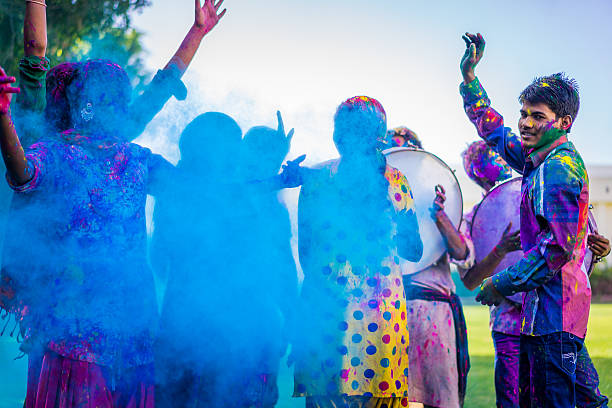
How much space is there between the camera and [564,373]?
2.53 m

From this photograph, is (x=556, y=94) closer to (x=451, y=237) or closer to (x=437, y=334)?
(x=451, y=237)

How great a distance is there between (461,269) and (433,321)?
43 cm

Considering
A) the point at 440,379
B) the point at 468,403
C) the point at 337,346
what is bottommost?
the point at 468,403

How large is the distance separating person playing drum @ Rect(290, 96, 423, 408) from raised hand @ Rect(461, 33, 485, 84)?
555 millimetres

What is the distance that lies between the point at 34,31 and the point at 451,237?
273 centimetres

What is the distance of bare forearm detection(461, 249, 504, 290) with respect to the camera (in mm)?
3617

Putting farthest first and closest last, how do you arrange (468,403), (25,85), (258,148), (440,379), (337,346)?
(468,403) → (440,379) → (258,148) → (337,346) → (25,85)

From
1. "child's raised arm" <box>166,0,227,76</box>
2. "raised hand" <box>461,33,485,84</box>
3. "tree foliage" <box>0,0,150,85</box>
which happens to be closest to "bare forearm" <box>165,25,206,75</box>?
"child's raised arm" <box>166,0,227,76</box>

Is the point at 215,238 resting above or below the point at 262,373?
above

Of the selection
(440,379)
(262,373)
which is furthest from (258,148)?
(440,379)

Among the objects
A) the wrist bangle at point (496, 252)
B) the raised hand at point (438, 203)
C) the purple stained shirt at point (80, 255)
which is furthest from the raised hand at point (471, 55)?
the purple stained shirt at point (80, 255)

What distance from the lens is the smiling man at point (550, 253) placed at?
250cm

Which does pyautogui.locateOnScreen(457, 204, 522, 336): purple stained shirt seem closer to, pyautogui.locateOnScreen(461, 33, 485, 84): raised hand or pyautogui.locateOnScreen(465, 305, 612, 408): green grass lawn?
pyautogui.locateOnScreen(461, 33, 485, 84): raised hand

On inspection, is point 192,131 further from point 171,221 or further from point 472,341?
point 472,341
